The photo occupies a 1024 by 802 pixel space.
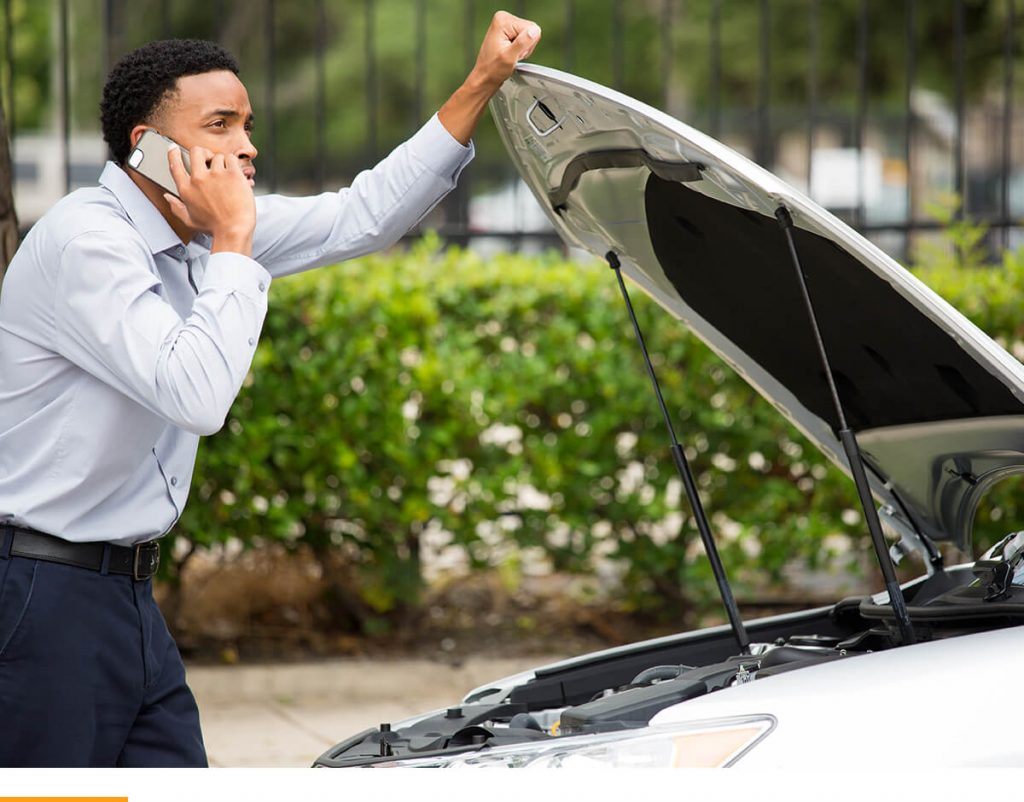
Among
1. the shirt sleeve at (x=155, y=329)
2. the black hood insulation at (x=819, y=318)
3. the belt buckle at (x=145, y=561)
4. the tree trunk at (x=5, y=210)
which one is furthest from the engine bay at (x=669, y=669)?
the tree trunk at (x=5, y=210)

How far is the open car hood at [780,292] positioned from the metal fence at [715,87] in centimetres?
348

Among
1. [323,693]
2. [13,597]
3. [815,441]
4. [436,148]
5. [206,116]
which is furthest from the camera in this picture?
[323,693]

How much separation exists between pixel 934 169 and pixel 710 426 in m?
15.7

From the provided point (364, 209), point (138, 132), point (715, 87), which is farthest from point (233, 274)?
point (715, 87)

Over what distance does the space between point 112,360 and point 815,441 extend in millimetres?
1654

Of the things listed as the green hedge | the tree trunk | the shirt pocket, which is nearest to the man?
the shirt pocket

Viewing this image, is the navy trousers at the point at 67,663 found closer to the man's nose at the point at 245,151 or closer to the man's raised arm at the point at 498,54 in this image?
the man's nose at the point at 245,151

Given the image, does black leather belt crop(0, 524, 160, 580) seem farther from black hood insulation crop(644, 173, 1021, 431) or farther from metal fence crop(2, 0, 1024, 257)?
metal fence crop(2, 0, 1024, 257)

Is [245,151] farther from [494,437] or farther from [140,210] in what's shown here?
[494,437]

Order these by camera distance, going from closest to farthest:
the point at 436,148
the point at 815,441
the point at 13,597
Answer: the point at 13,597
the point at 436,148
the point at 815,441

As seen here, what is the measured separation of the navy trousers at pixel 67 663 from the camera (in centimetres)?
242

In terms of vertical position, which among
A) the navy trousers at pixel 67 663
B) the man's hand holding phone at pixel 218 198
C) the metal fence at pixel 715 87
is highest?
the metal fence at pixel 715 87

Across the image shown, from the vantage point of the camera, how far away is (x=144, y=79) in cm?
256

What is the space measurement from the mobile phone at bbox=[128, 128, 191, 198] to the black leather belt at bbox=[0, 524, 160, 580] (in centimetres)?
67
